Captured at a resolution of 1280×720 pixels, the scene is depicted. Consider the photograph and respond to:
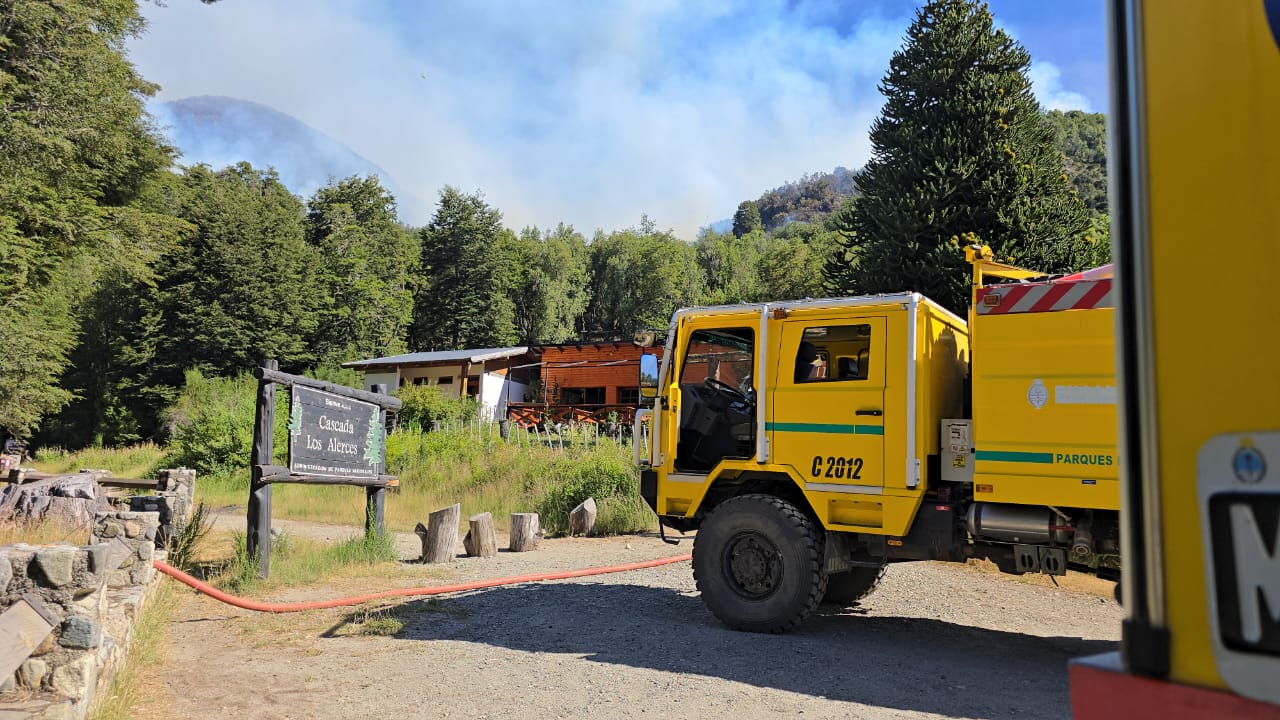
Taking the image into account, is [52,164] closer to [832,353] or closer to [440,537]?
[440,537]

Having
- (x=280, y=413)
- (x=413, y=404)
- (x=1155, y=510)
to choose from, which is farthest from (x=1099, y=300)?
(x=413, y=404)

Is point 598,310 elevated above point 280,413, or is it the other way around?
point 598,310

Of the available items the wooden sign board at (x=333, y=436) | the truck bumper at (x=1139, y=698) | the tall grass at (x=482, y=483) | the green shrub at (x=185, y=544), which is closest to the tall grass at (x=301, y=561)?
the green shrub at (x=185, y=544)

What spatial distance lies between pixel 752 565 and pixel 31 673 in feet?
16.8

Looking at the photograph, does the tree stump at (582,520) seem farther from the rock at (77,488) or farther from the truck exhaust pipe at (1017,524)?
the truck exhaust pipe at (1017,524)

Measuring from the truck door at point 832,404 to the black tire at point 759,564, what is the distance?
1.51 ft

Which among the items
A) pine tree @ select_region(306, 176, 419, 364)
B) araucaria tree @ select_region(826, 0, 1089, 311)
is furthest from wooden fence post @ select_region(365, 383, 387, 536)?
pine tree @ select_region(306, 176, 419, 364)

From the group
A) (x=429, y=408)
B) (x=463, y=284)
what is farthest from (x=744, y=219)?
(x=429, y=408)

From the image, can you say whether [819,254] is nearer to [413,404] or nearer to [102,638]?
[413,404]

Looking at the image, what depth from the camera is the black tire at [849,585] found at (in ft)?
28.9

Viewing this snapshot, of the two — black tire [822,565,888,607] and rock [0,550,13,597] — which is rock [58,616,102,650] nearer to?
rock [0,550,13,597]

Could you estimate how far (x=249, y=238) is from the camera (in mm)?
45562

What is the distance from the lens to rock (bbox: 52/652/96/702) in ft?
14.4

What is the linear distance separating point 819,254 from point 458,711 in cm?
5450
